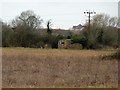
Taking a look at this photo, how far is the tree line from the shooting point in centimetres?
4794

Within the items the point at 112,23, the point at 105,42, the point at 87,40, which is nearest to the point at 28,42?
the point at 87,40

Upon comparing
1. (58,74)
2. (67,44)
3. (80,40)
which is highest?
(80,40)

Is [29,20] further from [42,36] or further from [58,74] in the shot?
[58,74]

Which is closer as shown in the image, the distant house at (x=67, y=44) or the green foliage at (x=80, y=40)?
the distant house at (x=67, y=44)

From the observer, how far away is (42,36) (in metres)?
50.3

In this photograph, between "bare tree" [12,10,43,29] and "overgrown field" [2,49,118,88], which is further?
"bare tree" [12,10,43,29]

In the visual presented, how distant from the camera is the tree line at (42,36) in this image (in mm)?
47938

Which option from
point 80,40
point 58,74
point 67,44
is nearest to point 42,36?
point 67,44

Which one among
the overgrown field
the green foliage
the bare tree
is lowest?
the overgrown field

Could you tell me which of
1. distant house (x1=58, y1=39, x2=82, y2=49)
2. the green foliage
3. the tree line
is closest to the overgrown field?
the tree line

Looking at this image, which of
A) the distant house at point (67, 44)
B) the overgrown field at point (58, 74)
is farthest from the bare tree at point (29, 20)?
the overgrown field at point (58, 74)

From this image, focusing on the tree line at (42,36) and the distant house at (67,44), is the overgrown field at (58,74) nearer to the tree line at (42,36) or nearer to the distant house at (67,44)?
the tree line at (42,36)

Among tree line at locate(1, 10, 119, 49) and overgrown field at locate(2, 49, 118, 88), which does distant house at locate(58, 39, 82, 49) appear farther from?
overgrown field at locate(2, 49, 118, 88)

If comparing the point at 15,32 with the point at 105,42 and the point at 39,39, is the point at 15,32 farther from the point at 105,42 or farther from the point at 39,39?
the point at 105,42
